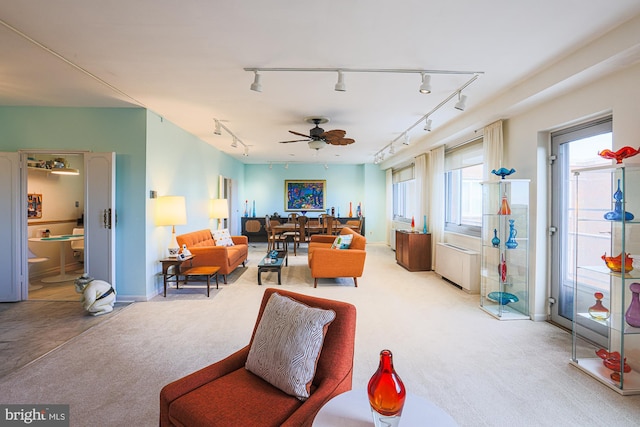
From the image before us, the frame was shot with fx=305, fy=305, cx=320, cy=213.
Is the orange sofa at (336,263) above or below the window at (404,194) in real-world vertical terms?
below

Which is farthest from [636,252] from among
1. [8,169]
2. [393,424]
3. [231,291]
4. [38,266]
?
[38,266]

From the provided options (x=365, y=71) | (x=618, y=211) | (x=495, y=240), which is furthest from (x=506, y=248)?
(x=365, y=71)

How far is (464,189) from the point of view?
19.6ft

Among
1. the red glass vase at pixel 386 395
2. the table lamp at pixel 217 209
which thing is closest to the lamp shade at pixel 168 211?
the table lamp at pixel 217 209

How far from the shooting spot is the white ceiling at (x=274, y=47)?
7.37ft

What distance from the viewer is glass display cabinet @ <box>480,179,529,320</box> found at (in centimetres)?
385

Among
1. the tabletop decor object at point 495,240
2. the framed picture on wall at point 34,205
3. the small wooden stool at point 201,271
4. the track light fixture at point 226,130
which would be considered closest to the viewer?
the tabletop decor object at point 495,240

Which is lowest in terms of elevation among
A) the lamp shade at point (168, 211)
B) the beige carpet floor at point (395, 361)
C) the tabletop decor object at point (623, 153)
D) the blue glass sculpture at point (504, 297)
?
the beige carpet floor at point (395, 361)

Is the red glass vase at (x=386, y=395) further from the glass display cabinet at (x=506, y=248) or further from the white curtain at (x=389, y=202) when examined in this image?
the white curtain at (x=389, y=202)

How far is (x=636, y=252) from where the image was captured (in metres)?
2.44

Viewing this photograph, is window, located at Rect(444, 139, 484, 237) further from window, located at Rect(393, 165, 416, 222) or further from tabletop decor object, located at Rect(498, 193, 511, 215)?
window, located at Rect(393, 165, 416, 222)

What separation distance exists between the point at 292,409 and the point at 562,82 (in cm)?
366

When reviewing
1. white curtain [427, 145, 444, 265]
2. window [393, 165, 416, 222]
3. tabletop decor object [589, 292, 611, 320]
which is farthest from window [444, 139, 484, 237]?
tabletop decor object [589, 292, 611, 320]

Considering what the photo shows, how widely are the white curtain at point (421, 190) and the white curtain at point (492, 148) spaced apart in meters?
2.34
